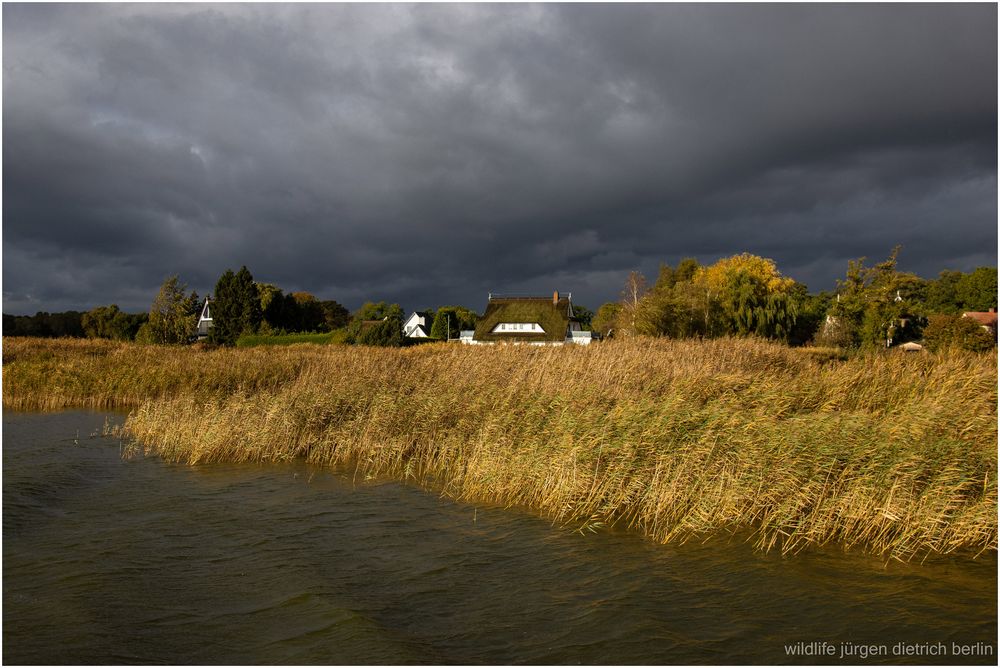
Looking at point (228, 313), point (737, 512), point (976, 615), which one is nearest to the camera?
point (976, 615)

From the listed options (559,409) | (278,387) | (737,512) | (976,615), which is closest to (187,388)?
(278,387)

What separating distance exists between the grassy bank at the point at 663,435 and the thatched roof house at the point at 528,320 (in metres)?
46.7

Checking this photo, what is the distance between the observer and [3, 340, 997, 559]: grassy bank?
7.69 meters

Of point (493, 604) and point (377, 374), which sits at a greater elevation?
point (377, 374)

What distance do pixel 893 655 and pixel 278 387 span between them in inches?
707

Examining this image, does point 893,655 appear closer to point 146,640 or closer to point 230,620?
point 230,620

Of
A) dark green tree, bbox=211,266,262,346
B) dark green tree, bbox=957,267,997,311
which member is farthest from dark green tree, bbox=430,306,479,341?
dark green tree, bbox=957,267,997,311

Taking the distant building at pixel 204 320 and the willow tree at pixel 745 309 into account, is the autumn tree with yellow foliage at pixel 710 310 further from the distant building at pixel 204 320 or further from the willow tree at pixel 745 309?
the distant building at pixel 204 320

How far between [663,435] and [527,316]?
195 ft

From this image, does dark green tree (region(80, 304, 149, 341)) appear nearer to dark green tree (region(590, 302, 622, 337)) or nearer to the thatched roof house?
the thatched roof house

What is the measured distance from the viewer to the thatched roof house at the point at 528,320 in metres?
66.8

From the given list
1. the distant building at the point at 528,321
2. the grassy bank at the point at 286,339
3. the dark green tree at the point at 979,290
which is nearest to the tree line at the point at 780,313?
the distant building at the point at 528,321

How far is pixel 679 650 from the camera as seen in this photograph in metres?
5.34

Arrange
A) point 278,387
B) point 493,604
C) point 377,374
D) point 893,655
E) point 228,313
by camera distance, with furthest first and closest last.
Result: point 228,313
point 278,387
point 377,374
point 493,604
point 893,655
